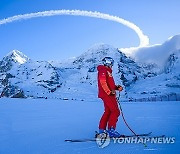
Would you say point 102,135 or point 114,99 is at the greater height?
point 114,99

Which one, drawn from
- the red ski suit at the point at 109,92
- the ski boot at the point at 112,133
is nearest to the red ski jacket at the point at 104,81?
the red ski suit at the point at 109,92

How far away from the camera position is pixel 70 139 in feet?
25.1

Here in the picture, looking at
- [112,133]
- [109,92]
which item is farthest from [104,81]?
[112,133]

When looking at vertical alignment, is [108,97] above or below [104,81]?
below

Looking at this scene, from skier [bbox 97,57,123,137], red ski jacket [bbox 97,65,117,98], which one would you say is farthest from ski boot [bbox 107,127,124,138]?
red ski jacket [bbox 97,65,117,98]

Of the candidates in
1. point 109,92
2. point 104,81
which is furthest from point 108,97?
point 104,81

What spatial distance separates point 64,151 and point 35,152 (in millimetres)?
567

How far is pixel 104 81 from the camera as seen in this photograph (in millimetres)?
7477

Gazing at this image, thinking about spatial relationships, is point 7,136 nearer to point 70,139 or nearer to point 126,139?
point 70,139

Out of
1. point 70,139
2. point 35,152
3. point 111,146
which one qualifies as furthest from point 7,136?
point 111,146

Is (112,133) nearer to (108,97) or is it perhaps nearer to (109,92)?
(108,97)

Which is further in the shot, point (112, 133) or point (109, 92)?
point (112, 133)

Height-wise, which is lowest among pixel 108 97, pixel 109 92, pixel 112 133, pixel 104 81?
pixel 112 133

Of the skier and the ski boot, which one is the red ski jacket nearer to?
the skier
